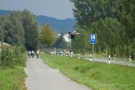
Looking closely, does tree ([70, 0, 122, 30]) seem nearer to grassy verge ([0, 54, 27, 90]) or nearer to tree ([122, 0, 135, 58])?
tree ([122, 0, 135, 58])

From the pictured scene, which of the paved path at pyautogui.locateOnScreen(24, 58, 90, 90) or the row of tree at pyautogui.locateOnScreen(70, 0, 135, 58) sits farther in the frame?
the row of tree at pyautogui.locateOnScreen(70, 0, 135, 58)

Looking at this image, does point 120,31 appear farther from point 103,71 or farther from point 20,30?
point 20,30

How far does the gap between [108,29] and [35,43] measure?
58868mm

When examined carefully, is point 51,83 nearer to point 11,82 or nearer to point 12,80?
point 12,80

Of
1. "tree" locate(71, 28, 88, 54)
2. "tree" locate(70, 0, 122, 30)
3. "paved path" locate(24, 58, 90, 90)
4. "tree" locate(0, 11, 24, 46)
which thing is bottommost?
"paved path" locate(24, 58, 90, 90)

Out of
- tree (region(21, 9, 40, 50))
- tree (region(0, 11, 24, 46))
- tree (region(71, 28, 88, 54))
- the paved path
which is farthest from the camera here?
tree (region(21, 9, 40, 50))

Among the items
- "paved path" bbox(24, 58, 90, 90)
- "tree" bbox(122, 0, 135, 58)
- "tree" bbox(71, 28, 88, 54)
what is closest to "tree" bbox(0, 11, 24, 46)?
"tree" bbox(71, 28, 88, 54)

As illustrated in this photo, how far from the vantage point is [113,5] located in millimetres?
95750

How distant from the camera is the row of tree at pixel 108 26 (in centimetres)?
4612

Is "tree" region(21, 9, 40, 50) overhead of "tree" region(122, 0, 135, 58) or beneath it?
overhead

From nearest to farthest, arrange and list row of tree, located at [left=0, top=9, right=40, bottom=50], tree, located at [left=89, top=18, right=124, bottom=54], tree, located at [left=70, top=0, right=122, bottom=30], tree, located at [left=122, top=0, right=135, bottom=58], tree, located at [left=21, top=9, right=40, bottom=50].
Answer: tree, located at [left=122, top=0, right=135, bottom=58] → tree, located at [left=89, top=18, right=124, bottom=54] → tree, located at [left=70, top=0, right=122, bottom=30] → row of tree, located at [left=0, top=9, right=40, bottom=50] → tree, located at [left=21, top=9, right=40, bottom=50]

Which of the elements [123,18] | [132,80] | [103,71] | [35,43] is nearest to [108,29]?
[123,18]

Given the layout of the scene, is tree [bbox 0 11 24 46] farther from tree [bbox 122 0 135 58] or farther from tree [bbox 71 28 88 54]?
tree [bbox 122 0 135 58]

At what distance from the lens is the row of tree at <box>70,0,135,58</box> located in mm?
46125
